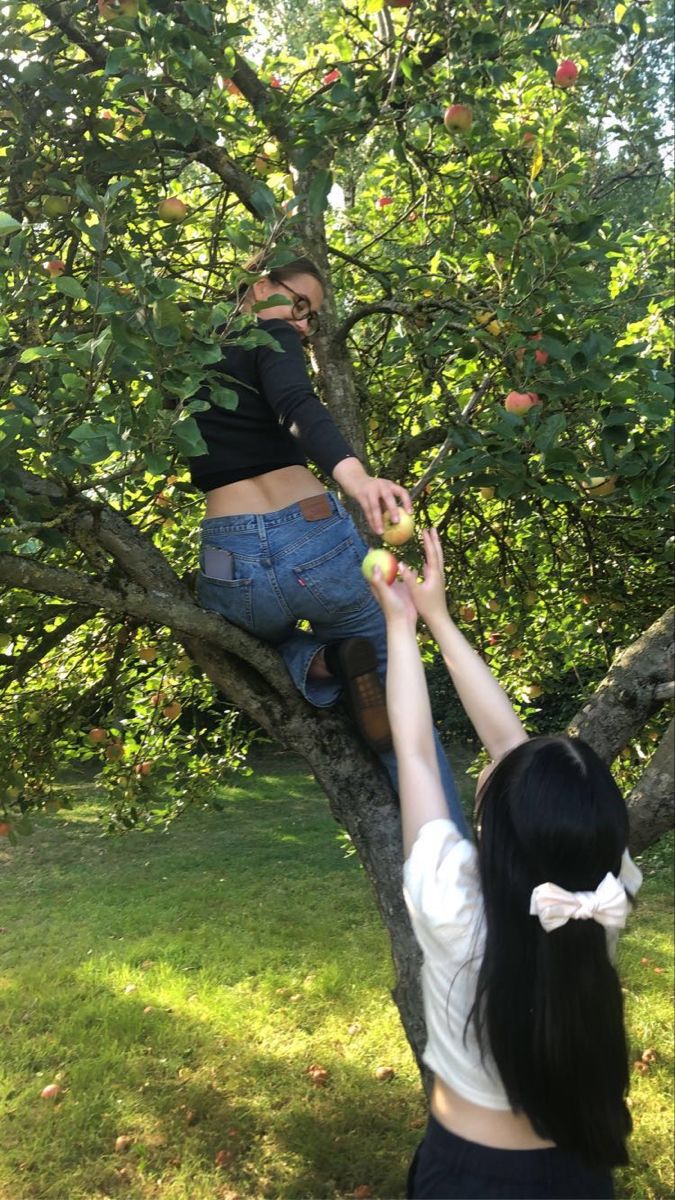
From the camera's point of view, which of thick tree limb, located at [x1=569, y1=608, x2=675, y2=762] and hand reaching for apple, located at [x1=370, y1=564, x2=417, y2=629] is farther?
thick tree limb, located at [x1=569, y1=608, x2=675, y2=762]

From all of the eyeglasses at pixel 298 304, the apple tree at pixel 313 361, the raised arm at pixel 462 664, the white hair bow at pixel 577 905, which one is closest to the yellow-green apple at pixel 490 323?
the apple tree at pixel 313 361

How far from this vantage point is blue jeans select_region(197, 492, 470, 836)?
209 cm

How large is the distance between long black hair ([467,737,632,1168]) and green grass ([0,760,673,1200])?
251 centimetres

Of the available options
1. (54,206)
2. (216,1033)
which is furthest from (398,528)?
(216,1033)

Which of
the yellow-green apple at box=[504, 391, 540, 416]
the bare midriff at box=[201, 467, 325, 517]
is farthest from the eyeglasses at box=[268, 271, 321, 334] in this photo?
the yellow-green apple at box=[504, 391, 540, 416]

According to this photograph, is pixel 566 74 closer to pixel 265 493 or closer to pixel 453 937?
pixel 265 493

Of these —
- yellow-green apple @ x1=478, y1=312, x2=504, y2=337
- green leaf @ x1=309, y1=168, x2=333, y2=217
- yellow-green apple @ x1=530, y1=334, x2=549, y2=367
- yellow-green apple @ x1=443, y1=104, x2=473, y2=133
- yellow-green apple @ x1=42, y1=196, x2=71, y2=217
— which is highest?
yellow-green apple @ x1=443, y1=104, x2=473, y2=133

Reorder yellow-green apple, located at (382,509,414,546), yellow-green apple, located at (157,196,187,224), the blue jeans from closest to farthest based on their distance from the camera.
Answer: yellow-green apple, located at (382,509,414,546), the blue jeans, yellow-green apple, located at (157,196,187,224)

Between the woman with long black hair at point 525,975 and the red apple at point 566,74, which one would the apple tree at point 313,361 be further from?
the woman with long black hair at point 525,975

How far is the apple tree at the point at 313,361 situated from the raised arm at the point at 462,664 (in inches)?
11.8

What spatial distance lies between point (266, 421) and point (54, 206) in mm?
852

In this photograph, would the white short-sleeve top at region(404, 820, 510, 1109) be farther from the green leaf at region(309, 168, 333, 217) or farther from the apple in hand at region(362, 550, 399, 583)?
the green leaf at region(309, 168, 333, 217)

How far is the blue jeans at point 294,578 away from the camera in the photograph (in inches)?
82.4

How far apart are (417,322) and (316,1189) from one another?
3277mm
